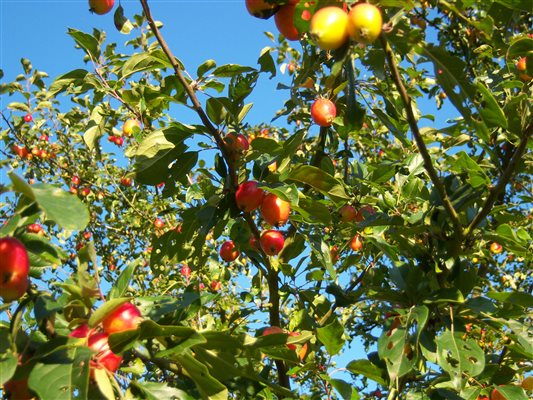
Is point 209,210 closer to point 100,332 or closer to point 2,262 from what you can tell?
point 100,332

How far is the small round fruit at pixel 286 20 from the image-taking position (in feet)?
5.09

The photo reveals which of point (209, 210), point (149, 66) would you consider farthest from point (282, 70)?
point (209, 210)

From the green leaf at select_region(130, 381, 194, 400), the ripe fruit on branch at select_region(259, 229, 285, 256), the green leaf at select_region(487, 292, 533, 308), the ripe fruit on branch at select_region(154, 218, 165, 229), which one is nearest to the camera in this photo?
the green leaf at select_region(130, 381, 194, 400)

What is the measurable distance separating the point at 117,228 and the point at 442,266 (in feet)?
13.7

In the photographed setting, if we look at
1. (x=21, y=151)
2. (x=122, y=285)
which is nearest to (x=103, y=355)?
(x=122, y=285)

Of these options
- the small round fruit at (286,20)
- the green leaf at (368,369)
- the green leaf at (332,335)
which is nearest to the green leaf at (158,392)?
the green leaf at (332,335)

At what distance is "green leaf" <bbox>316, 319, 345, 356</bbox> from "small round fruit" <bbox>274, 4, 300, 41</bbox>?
2.97 feet

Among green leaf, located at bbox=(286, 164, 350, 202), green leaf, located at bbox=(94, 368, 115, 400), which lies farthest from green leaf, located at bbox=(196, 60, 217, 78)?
green leaf, located at bbox=(94, 368, 115, 400)

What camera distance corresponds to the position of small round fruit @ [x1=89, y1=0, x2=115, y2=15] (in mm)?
1768

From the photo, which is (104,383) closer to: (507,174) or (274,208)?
(274,208)

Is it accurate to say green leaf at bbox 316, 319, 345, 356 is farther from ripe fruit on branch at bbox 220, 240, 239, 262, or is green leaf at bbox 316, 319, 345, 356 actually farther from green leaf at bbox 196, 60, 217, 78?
green leaf at bbox 196, 60, 217, 78

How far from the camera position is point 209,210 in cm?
197

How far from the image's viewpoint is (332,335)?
71.7 inches

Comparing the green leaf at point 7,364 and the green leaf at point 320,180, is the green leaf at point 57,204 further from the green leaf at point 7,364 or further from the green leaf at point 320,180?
the green leaf at point 320,180
